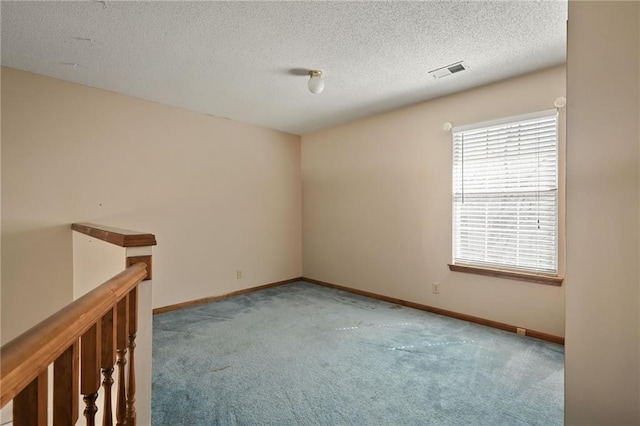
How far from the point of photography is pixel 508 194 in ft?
9.54

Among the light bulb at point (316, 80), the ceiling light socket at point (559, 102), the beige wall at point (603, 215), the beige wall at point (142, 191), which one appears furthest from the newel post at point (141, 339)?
the ceiling light socket at point (559, 102)

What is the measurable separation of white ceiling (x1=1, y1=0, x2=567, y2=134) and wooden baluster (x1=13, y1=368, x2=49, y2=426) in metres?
1.98

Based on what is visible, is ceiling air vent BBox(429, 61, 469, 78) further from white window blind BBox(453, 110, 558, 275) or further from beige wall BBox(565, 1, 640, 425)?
beige wall BBox(565, 1, 640, 425)

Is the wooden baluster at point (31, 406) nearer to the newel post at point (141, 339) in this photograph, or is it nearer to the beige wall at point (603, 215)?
the newel post at point (141, 339)

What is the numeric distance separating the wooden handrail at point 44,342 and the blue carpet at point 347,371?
1.24m

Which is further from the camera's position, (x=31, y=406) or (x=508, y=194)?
(x=508, y=194)

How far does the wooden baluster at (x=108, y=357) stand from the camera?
0.94 m


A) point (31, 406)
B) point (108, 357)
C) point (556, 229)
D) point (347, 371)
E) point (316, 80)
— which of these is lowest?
point (347, 371)

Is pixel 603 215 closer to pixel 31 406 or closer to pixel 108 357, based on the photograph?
pixel 31 406

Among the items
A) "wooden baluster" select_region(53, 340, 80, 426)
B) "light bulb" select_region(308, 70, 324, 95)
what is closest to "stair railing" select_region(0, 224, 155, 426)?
"wooden baluster" select_region(53, 340, 80, 426)

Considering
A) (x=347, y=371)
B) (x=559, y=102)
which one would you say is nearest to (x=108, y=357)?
(x=347, y=371)

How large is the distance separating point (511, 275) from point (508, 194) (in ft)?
2.45

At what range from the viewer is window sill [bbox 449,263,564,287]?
2637mm

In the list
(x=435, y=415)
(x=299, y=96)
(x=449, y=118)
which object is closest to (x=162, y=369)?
(x=435, y=415)
